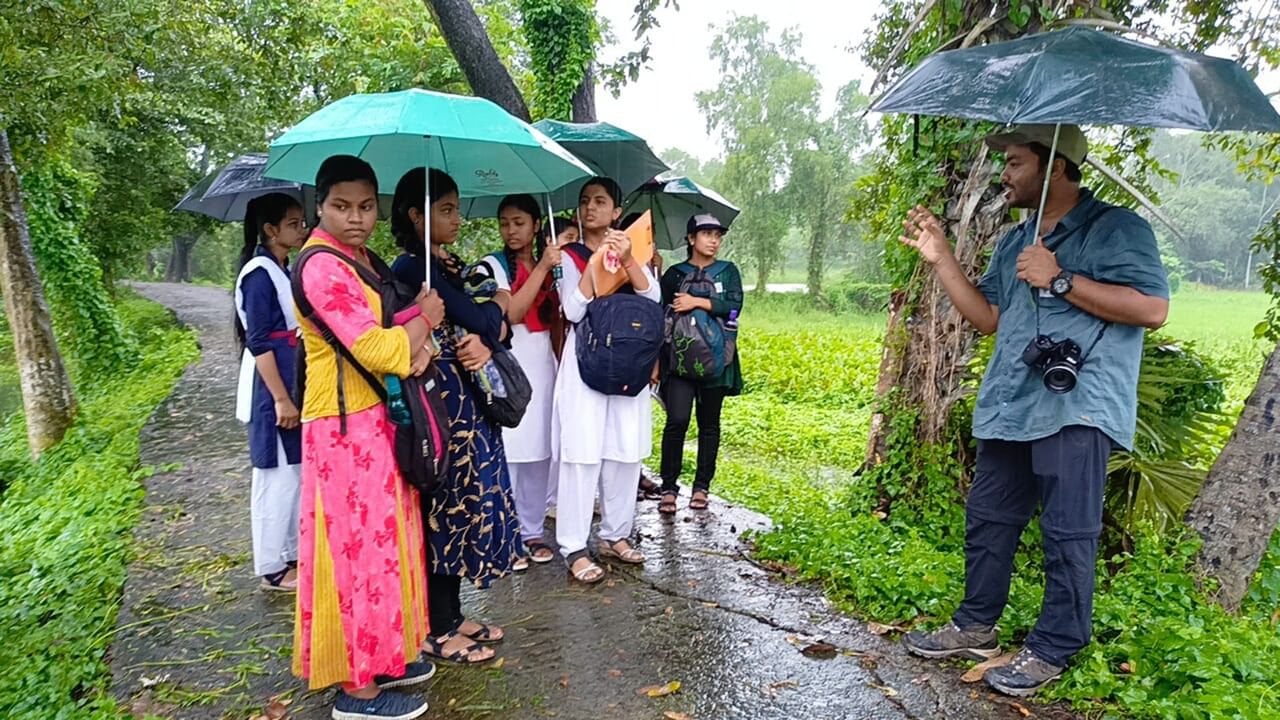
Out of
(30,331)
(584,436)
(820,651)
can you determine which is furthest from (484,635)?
(30,331)

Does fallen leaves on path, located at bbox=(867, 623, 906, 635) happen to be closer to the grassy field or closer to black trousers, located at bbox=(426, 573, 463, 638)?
the grassy field

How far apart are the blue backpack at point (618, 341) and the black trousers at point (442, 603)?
45.3 inches

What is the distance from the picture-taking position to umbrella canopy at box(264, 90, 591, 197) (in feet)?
8.38

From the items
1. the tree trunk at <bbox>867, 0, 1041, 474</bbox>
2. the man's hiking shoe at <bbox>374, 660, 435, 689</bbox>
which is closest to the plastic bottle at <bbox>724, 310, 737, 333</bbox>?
the tree trunk at <bbox>867, 0, 1041, 474</bbox>

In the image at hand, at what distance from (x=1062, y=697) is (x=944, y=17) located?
306cm

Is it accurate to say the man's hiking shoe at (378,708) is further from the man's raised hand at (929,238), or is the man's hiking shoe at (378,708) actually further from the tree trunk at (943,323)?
the tree trunk at (943,323)

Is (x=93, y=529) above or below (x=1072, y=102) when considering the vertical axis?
below

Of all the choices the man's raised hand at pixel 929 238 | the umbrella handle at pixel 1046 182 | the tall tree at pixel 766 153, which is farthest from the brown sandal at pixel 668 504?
the tall tree at pixel 766 153

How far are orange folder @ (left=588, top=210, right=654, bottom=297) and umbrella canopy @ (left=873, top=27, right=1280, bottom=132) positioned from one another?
141 cm

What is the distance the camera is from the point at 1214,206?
143ft

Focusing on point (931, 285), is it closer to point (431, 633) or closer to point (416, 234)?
point (416, 234)

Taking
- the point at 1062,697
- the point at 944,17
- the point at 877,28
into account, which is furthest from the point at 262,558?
the point at 877,28

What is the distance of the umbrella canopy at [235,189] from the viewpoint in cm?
389

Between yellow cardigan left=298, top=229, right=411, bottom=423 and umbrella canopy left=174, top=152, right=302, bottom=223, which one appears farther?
umbrella canopy left=174, top=152, right=302, bottom=223
